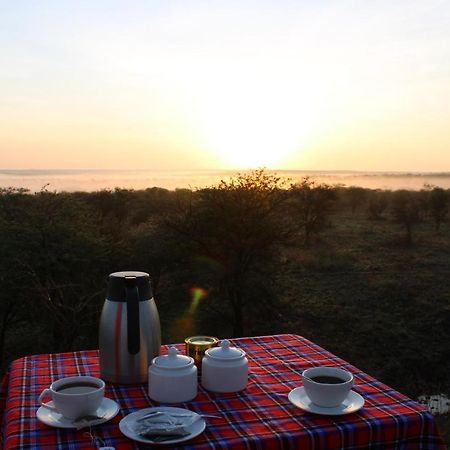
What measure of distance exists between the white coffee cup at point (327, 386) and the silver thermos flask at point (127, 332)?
0.54 m

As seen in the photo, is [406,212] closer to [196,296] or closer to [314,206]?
[314,206]

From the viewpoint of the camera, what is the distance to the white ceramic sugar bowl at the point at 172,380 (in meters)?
1.58

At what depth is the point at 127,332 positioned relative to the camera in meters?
1.74

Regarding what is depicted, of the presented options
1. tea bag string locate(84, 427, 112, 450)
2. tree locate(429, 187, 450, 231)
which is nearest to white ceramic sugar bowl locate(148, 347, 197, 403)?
tea bag string locate(84, 427, 112, 450)

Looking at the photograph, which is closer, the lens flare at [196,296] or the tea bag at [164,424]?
the tea bag at [164,424]

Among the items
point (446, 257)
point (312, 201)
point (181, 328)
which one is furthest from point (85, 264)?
point (312, 201)

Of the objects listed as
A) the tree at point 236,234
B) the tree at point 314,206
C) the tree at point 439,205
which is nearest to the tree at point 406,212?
the tree at point 439,205

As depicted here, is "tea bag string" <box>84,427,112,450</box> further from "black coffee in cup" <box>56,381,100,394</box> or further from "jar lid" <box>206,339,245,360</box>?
"jar lid" <box>206,339,245,360</box>

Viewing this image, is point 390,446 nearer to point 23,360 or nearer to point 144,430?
point 144,430

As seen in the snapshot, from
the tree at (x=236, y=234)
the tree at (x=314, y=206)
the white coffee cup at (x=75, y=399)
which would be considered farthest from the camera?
the tree at (x=314, y=206)

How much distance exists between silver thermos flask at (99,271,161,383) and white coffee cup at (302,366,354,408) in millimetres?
536

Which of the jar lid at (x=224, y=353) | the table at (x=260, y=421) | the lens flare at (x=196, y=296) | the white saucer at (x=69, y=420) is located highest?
the jar lid at (x=224, y=353)

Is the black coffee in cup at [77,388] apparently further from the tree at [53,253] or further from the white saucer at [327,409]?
the tree at [53,253]

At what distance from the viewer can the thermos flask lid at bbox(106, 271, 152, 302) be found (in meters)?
1.77
